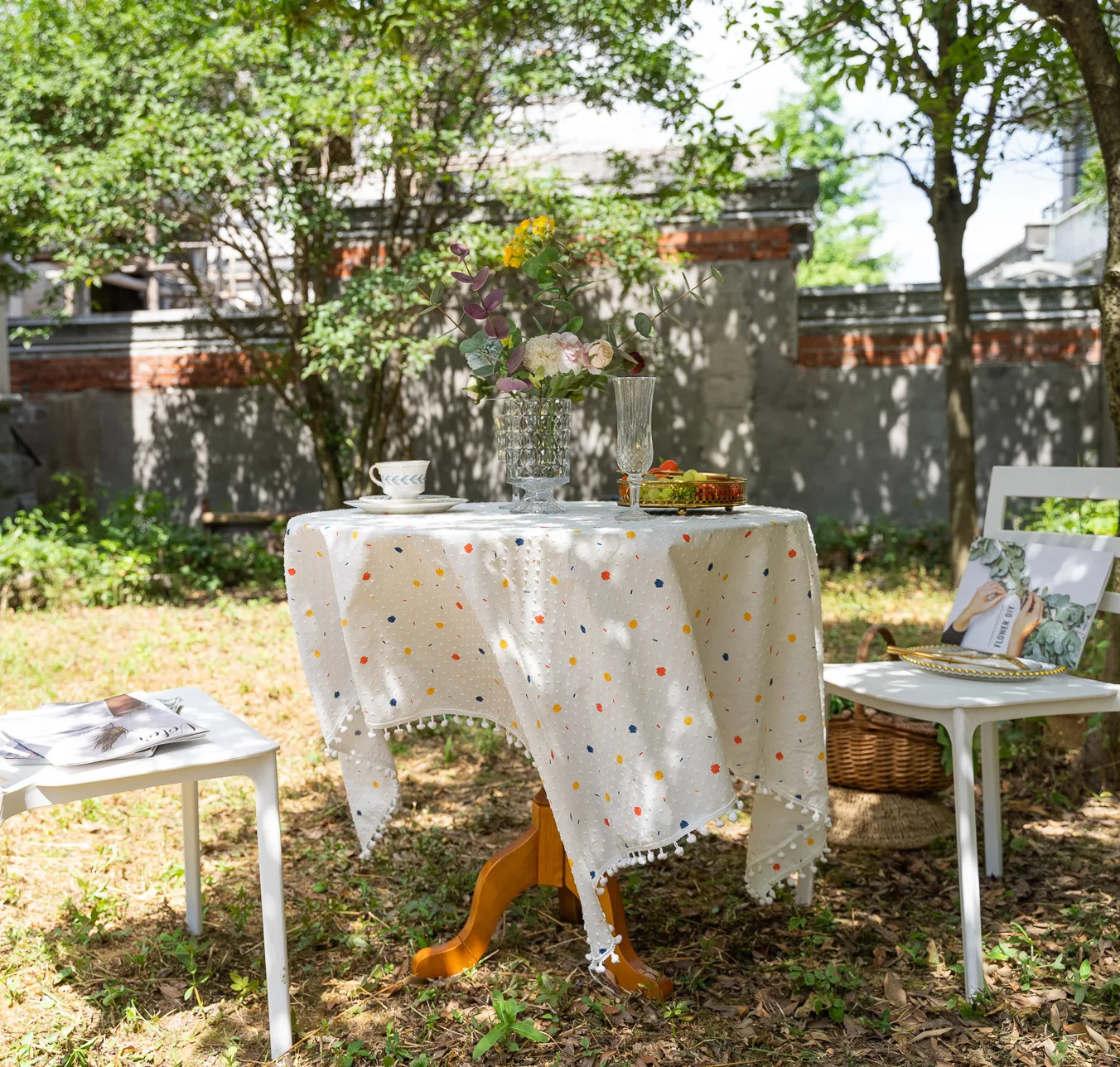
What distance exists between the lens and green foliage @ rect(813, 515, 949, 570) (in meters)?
7.40

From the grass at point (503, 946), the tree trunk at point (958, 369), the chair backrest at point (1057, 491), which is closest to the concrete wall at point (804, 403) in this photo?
the tree trunk at point (958, 369)

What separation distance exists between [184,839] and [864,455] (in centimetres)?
635

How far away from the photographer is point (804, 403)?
305 inches

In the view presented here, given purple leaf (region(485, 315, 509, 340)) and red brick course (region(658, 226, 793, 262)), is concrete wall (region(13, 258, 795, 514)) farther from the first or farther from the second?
purple leaf (region(485, 315, 509, 340))

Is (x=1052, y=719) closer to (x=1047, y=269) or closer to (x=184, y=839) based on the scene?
(x=184, y=839)

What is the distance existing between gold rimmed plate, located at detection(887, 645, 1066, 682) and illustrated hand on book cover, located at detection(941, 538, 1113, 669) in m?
0.05

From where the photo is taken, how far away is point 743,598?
2.12 metres

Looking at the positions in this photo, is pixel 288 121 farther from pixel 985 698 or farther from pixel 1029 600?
pixel 985 698

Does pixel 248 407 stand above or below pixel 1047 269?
below

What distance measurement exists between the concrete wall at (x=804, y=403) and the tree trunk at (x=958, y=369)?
4.82 feet

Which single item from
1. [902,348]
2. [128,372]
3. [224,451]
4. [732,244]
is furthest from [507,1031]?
Result: [128,372]

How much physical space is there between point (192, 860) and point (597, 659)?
119 cm

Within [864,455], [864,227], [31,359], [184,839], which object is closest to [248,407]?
[31,359]

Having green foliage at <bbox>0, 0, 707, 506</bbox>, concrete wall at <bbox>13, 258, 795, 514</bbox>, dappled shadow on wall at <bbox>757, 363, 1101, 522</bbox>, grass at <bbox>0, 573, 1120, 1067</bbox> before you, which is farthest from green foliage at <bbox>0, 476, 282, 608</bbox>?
dappled shadow on wall at <bbox>757, 363, 1101, 522</bbox>
